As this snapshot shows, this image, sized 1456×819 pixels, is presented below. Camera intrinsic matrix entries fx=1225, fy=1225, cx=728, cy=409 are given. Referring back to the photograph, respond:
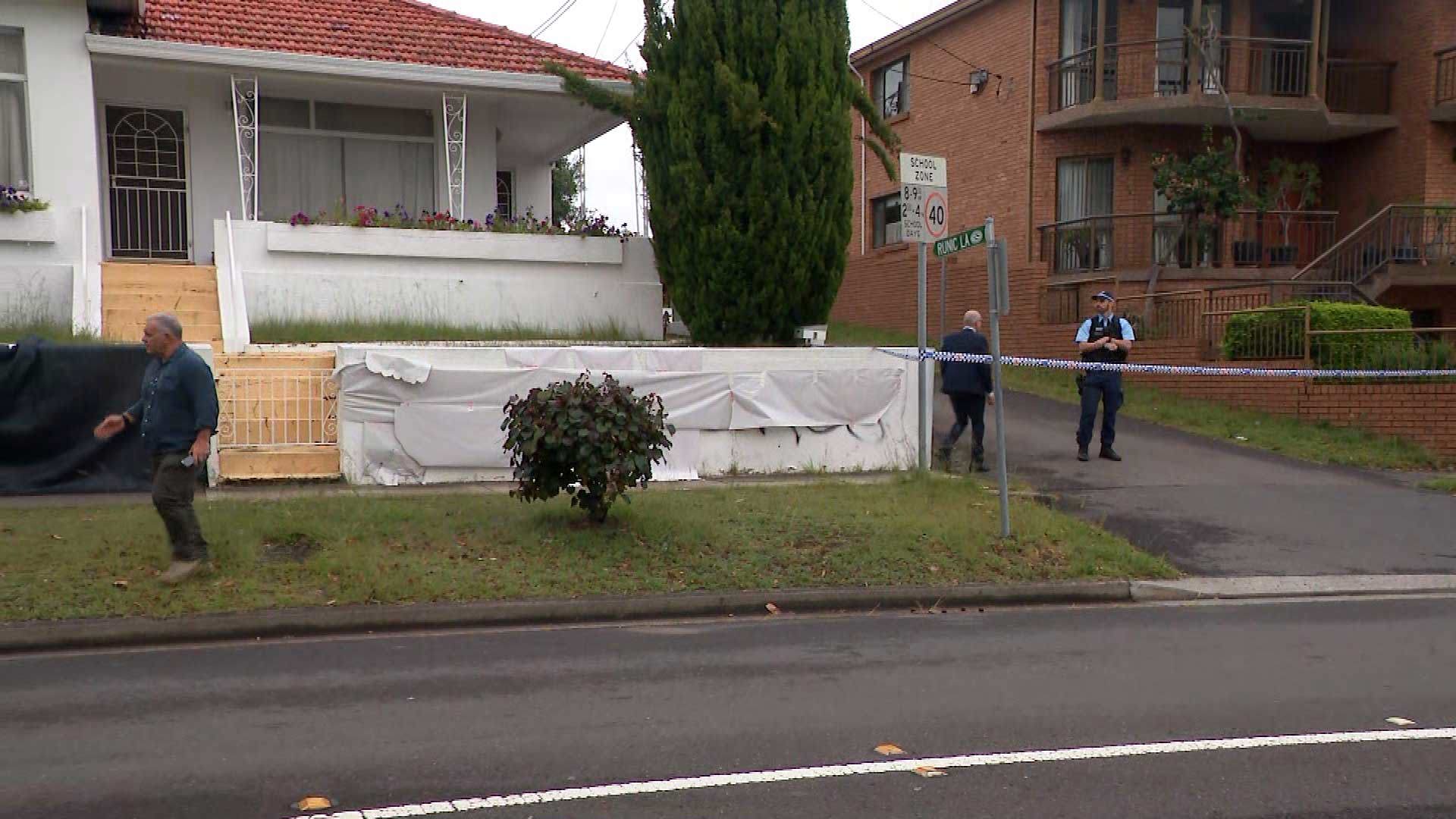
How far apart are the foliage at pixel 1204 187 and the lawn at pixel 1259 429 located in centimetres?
397

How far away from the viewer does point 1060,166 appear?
882 inches

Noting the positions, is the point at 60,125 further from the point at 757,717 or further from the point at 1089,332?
the point at 757,717

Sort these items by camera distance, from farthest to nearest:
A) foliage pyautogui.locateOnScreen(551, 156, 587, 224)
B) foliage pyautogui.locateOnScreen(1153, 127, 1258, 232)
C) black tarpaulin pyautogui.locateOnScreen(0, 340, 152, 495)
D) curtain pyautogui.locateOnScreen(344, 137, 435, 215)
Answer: foliage pyautogui.locateOnScreen(551, 156, 587, 224) < foliage pyautogui.locateOnScreen(1153, 127, 1258, 232) < curtain pyautogui.locateOnScreen(344, 137, 435, 215) < black tarpaulin pyautogui.locateOnScreen(0, 340, 152, 495)

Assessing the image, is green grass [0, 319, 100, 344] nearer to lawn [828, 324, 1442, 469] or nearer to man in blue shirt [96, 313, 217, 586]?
man in blue shirt [96, 313, 217, 586]

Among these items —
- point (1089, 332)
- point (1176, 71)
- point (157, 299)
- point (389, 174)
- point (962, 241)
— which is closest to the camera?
point (962, 241)

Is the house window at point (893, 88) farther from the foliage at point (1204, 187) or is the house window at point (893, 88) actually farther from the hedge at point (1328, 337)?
the hedge at point (1328, 337)

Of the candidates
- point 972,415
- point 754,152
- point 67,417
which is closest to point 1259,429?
point 972,415

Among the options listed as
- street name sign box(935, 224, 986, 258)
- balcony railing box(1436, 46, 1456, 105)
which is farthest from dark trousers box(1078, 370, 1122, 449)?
balcony railing box(1436, 46, 1456, 105)

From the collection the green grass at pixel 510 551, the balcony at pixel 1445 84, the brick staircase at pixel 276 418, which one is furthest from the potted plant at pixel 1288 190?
the brick staircase at pixel 276 418

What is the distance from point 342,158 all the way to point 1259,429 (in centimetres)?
1311

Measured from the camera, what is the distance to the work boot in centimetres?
804

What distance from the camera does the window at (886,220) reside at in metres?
26.9

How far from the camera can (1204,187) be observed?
19891 mm

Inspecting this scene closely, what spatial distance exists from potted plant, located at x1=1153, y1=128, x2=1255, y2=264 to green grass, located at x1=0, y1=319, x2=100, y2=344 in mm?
16059
